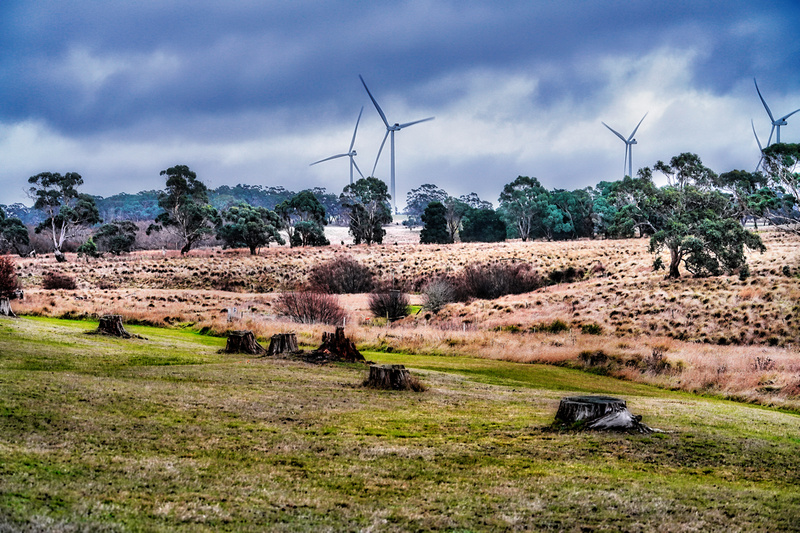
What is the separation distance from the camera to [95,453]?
26.6 feet

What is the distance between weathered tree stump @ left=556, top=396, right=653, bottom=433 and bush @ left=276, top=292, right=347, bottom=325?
35407mm

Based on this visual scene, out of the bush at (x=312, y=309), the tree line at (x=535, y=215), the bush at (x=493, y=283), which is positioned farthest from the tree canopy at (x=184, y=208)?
the bush at (x=312, y=309)

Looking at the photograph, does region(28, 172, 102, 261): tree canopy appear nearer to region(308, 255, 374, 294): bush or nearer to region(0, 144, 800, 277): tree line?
region(0, 144, 800, 277): tree line

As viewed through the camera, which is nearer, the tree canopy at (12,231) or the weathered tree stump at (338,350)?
the weathered tree stump at (338,350)

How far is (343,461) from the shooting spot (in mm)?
8922

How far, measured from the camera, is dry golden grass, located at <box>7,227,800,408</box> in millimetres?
30594

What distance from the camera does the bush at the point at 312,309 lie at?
47.9 m

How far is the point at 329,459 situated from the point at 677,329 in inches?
1746

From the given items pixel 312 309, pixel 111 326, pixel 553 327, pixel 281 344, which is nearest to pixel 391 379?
pixel 281 344

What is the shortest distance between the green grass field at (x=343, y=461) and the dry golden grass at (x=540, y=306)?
521 inches

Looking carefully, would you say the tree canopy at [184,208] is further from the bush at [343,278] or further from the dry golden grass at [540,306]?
the bush at [343,278]

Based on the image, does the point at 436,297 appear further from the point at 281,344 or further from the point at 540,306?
the point at 281,344

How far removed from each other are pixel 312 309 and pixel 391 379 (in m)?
32.2

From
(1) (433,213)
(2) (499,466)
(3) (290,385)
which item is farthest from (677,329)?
(1) (433,213)
